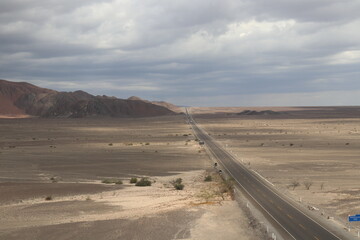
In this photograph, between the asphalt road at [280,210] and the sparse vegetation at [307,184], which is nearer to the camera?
the asphalt road at [280,210]

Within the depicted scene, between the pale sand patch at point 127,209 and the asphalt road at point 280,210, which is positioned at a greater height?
the pale sand patch at point 127,209

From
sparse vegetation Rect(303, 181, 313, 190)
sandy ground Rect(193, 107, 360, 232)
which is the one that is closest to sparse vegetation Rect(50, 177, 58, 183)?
sandy ground Rect(193, 107, 360, 232)

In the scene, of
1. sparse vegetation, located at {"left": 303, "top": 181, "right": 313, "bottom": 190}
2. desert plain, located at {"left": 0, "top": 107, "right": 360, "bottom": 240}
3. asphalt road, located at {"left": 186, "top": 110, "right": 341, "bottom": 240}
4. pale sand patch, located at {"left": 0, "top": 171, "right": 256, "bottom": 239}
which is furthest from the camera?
sparse vegetation, located at {"left": 303, "top": 181, "right": 313, "bottom": 190}

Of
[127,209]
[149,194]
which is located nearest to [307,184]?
[149,194]

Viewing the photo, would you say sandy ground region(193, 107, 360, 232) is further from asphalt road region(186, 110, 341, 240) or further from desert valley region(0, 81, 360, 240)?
asphalt road region(186, 110, 341, 240)

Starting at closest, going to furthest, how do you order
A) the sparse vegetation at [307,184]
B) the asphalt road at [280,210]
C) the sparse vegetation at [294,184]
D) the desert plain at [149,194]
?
1. the asphalt road at [280,210]
2. the desert plain at [149,194]
3. the sparse vegetation at [307,184]
4. the sparse vegetation at [294,184]

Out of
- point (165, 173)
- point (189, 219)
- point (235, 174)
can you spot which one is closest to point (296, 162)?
point (235, 174)

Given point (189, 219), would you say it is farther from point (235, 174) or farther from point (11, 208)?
point (235, 174)

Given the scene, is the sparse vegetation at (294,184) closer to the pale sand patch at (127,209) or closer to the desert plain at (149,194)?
the desert plain at (149,194)

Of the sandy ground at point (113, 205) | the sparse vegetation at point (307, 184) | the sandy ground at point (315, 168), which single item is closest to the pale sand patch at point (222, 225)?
the sandy ground at point (113, 205)
